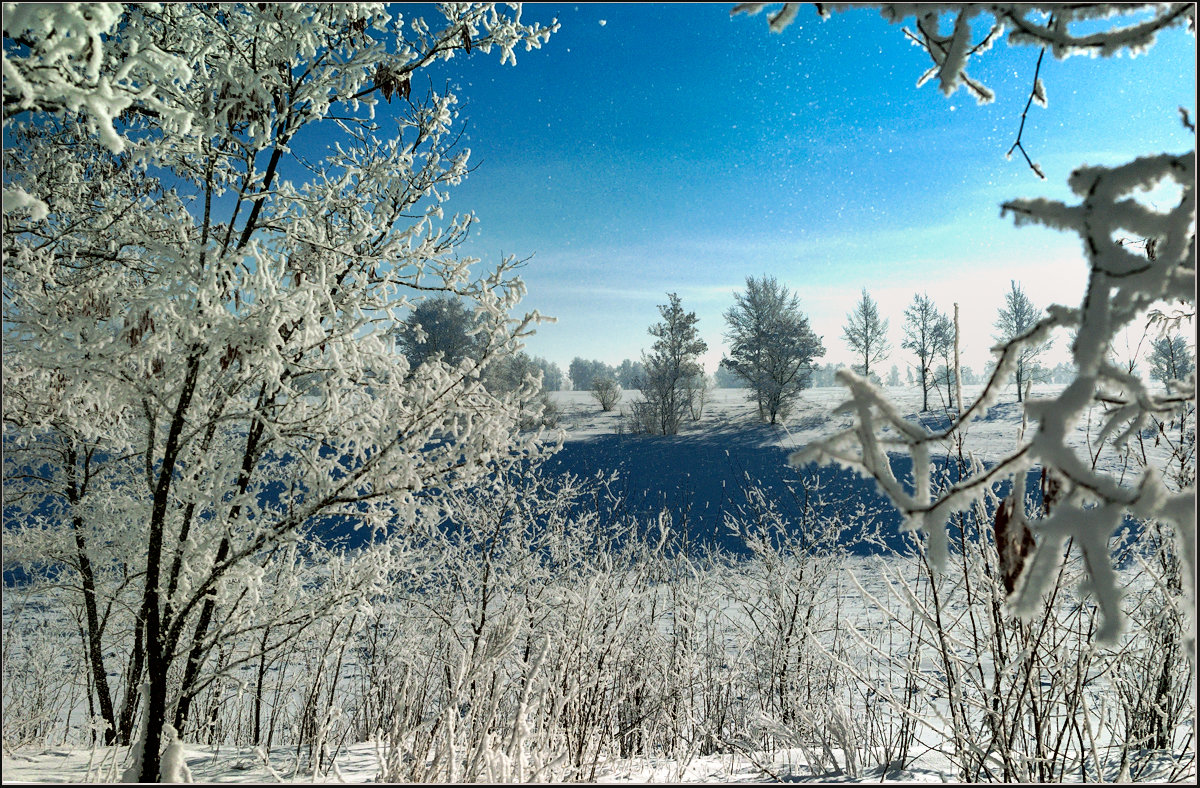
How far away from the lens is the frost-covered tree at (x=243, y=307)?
2275mm

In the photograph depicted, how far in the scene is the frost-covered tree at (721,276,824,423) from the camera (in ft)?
76.4

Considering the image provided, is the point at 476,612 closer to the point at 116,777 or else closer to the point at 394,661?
the point at 394,661

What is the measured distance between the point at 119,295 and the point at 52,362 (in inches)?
18.8

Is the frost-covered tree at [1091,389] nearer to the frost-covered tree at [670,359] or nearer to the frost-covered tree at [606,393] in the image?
the frost-covered tree at [670,359]

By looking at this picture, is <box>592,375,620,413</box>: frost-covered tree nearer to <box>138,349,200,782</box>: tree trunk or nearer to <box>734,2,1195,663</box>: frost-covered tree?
<box>138,349,200,782</box>: tree trunk

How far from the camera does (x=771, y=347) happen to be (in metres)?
23.3

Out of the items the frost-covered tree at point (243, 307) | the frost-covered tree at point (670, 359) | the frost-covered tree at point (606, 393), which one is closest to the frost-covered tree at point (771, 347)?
the frost-covered tree at point (670, 359)

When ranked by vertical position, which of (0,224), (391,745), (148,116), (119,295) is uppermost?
(148,116)

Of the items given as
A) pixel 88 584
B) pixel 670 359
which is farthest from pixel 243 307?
pixel 670 359

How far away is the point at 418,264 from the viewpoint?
309 centimetres

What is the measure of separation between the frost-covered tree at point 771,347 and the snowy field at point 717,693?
46.8ft

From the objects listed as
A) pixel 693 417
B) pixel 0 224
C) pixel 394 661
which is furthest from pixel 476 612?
pixel 693 417

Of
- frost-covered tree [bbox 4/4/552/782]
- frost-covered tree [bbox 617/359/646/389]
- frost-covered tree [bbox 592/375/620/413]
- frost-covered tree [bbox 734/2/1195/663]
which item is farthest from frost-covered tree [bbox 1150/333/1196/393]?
frost-covered tree [bbox 617/359/646/389]

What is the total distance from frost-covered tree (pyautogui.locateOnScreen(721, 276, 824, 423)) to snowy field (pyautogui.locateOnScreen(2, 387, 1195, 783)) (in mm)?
14267
